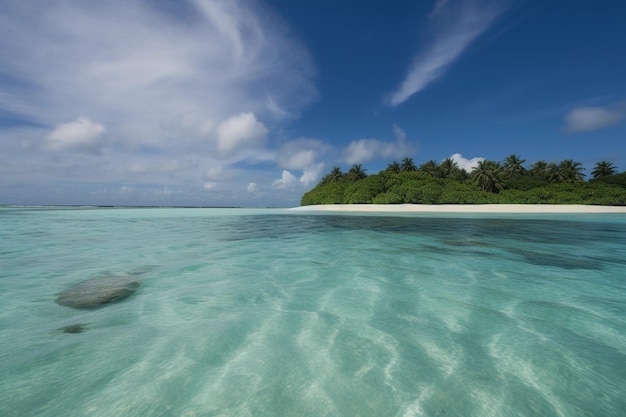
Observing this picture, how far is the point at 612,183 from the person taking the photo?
5438 cm

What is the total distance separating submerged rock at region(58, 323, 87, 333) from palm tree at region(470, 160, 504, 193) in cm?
6374

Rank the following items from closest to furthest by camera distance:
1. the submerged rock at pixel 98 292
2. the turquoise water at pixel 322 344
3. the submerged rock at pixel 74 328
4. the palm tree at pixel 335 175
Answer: the turquoise water at pixel 322 344 < the submerged rock at pixel 74 328 < the submerged rock at pixel 98 292 < the palm tree at pixel 335 175

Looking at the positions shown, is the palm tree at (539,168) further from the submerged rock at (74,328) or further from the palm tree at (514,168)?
the submerged rock at (74,328)

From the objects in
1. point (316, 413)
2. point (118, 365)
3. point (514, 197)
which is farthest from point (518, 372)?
point (514, 197)

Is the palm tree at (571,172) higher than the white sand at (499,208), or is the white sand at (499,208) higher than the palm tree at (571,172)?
the palm tree at (571,172)

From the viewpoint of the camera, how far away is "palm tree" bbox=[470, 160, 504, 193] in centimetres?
5641

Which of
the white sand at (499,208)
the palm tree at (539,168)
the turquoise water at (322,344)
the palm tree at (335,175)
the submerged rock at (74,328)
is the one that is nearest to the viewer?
the turquoise water at (322,344)

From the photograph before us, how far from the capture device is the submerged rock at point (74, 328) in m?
3.48

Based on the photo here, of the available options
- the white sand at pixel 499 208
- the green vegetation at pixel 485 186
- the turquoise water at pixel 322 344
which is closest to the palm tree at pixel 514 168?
the green vegetation at pixel 485 186

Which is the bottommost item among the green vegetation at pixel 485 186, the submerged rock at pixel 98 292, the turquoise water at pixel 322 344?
the turquoise water at pixel 322 344

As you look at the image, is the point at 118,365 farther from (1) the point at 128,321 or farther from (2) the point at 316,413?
(2) the point at 316,413

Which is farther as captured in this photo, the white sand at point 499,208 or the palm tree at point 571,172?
the palm tree at point 571,172

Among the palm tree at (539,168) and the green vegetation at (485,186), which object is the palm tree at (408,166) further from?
the palm tree at (539,168)

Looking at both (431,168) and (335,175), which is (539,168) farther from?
(335,175)
